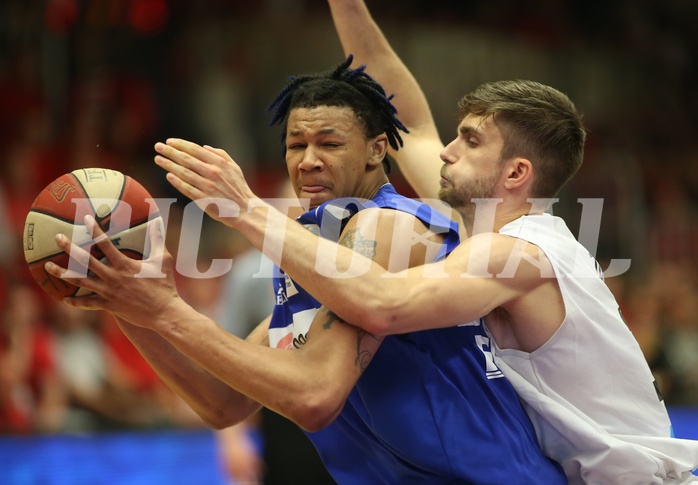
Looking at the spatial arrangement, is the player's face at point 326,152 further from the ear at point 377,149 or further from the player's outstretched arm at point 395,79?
the player's outstretched arm at point 395,79

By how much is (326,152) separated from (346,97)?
0.75 feet

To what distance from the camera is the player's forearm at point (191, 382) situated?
3498 mm

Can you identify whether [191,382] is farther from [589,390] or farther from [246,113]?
[246,113]

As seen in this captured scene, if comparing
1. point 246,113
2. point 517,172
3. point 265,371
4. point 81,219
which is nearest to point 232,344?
point 265,371

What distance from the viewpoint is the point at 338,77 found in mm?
3594

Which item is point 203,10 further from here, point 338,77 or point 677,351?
point 338,77

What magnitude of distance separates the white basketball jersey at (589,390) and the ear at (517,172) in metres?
0.15

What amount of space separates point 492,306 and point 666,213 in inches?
359

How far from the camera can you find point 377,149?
3.59 meters

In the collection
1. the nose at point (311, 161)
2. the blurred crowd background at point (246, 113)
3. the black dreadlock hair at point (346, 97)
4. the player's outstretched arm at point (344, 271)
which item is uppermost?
the black dreadlock hair at point (346, 97)

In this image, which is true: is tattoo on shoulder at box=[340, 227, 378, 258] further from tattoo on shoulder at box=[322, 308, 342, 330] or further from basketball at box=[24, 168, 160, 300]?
basketball at box=[24, 168, 160, 300]

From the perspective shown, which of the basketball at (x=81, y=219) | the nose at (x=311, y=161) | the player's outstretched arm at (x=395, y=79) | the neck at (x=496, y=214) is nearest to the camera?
the basketball at (x=81, y=219)

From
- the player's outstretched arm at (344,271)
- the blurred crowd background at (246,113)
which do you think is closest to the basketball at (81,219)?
the player's outstretched arm at (344,271)

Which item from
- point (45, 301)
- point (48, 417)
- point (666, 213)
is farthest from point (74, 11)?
point (666, 213)
